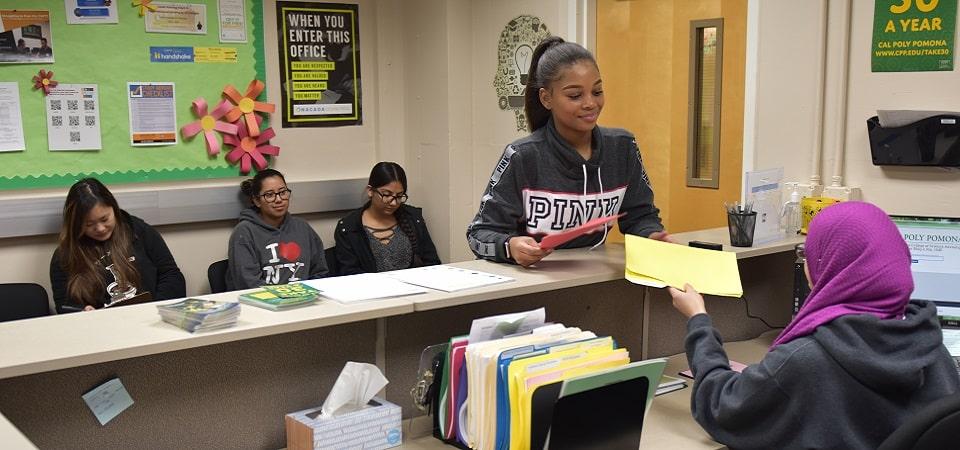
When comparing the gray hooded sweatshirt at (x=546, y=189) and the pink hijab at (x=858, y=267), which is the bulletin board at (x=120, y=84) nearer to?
the gray hooded sweatshirt at (x=546, y=189)

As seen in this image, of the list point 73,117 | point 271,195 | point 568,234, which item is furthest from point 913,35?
point 73,117

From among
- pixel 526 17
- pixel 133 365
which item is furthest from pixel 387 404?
pixel 526 17

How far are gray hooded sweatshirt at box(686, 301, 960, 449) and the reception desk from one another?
0.66 metres

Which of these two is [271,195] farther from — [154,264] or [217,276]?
[154,264]

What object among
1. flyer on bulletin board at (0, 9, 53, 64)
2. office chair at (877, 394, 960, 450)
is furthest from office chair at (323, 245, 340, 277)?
office chair at (877, 394, 960, 450)

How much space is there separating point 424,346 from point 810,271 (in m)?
0.92

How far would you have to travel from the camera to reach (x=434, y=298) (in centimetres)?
207

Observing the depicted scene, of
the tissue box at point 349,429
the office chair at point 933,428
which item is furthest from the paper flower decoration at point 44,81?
the office chair at point 933,428

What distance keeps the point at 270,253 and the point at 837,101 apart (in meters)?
2.40

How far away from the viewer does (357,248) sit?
4.37 m

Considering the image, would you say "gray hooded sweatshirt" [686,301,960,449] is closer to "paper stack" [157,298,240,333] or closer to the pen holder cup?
the pen holder cup

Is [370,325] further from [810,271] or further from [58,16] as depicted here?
[58,16]

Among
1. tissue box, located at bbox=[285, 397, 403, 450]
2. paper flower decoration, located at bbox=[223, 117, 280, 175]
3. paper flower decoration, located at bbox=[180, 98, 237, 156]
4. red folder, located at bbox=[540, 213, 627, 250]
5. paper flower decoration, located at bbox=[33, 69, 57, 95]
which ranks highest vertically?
paper flower decoration, located at bbox=[33, 69, 57, 95]

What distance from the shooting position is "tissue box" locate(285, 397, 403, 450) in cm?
192
